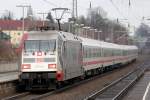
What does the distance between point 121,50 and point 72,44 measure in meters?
43.3

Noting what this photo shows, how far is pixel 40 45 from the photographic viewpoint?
26.8 m

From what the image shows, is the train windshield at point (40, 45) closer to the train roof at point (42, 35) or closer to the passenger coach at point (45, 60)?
the passenger coach at point (45, 60)

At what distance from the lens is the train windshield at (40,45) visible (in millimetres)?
26719

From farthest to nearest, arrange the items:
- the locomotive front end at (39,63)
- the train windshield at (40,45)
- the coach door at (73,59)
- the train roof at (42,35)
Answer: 1. the coach door at (73,59)
2. the train roof at (42,35)
3. the train windshield at (40,45)
4. the locomotive front end at (39,63)

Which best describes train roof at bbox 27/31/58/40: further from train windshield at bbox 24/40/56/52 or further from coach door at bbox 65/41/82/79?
coach door at bbox 65/41/82/79

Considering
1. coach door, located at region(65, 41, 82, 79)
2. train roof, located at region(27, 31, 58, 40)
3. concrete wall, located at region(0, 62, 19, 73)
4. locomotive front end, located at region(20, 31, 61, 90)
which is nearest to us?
locomotive front end, located at region(20, 31, 61, 90)

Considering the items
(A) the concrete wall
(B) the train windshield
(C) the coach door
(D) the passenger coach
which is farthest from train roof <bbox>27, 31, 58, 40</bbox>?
(A) the concrete wall

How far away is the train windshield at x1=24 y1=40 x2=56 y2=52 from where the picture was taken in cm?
2672

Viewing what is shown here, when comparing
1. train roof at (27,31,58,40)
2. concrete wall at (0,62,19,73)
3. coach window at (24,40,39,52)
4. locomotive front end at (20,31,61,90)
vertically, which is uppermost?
train roof at (27,31,58,40)

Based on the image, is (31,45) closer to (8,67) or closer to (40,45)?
(40,45)

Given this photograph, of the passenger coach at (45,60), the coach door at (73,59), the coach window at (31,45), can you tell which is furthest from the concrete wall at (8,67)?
the coach window at (31,45)

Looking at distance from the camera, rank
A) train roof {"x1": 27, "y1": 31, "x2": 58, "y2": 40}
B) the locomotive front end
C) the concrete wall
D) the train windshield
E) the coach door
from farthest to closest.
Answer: the concrete wall
the coach door
train roof {"x1": 27, "y1": 31, "x2": 58, "y2": 40}
the train windshield
the locomotive front end

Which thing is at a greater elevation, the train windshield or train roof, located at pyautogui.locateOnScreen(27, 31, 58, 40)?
train roof, located at pyautogui.locateOnScreen(27, 31, 58, 40)

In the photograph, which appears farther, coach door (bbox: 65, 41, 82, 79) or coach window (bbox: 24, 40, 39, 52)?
coach door (bbox: 65, 41, 82, 79)
